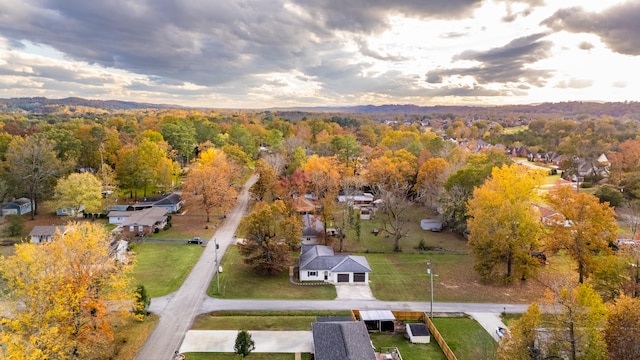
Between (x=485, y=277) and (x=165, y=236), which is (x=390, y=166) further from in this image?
(x=165, y=236)

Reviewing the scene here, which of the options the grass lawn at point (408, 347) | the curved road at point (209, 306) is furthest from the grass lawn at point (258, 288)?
the grass lawn at point (408, 347)

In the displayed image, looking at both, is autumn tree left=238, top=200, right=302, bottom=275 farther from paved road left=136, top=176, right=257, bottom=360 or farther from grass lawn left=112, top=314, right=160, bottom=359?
grass lawn left=112, top=314, right=160, bottom=359

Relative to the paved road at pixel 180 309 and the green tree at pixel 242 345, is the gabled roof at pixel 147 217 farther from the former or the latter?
the green tree at pixel 242 345

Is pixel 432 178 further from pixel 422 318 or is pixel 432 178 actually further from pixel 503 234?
pixel 422 318

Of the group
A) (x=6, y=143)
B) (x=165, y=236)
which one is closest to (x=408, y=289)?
(x=165, y=236)

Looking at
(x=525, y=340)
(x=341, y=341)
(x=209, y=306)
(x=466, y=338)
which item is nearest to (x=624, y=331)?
(x=525, y=340)

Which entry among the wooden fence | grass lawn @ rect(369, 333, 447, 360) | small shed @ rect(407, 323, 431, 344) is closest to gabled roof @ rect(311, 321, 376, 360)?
grass lawn @ rect(369, 333, 447, 360)
